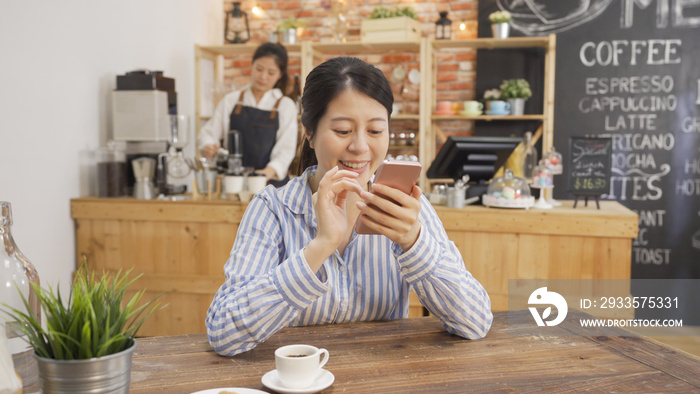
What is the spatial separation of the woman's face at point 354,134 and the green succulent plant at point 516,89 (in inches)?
129

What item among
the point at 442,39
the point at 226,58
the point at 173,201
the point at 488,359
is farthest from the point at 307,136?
the point at 226,58

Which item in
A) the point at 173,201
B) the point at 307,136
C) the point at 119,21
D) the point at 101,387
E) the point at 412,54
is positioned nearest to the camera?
the point at 101,387

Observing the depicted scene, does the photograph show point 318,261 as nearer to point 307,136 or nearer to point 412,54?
point 307,136

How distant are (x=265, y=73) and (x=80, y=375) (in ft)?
12.0

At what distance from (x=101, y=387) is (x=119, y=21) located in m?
3.51

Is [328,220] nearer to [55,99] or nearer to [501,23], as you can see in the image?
[55,99]

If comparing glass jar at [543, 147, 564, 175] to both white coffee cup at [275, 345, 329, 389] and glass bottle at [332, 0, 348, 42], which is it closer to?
glass bottle at [332, 0, 348, 42]

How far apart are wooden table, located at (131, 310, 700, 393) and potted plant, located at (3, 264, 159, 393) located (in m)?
0.27

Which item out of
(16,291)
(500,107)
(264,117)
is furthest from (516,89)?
(16,291)

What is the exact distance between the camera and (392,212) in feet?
4.47

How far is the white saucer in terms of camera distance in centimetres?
111

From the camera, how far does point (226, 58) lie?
559 cm

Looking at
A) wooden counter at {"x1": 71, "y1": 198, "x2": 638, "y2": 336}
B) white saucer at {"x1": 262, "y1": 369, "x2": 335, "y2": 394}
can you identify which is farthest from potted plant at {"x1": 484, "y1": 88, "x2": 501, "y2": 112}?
white saucer at {"x1": 262, "y1": 369, "x2": 335, "y2": 394}

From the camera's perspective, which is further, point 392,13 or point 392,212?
point 392,13
